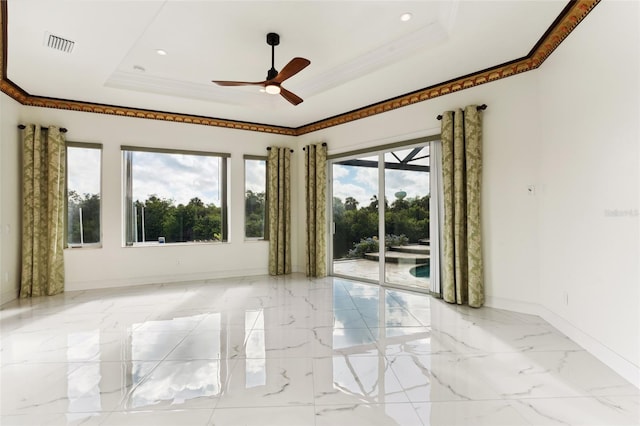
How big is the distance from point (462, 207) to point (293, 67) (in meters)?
2.60

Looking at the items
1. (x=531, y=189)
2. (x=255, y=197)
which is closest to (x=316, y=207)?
(x=255, y=197)

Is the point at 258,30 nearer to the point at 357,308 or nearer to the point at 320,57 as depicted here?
the point at 320,57

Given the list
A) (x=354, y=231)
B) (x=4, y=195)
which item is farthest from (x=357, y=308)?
(x=4, y=195)

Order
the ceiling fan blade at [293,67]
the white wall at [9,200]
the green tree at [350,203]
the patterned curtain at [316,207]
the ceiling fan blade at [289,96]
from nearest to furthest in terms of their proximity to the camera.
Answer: the ceiling fan blade at [293,67] → the ceiling fan blade at [289,96] → the white wall at [9,200] → the green tree at [350,203] → the patterned curtain at [316,207]

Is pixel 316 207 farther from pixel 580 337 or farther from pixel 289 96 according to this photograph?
pixel 580 337

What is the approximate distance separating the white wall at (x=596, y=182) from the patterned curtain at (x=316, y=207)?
10.8 feet

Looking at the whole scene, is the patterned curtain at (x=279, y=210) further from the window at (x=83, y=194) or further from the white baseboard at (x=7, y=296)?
the white baseboard at (x=7, y=296)

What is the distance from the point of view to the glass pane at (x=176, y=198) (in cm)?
521

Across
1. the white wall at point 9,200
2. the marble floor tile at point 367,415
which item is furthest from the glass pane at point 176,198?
the marble floor tile at point 367,415

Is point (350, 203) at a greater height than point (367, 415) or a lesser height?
greater

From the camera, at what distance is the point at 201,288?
495 cm

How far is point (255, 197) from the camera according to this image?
6000 millimetres

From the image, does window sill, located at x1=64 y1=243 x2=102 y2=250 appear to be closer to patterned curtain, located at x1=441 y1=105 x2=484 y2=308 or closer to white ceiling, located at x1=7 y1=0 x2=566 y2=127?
white ceiling, located at x1=7 y1=0 x2=566 y2=127

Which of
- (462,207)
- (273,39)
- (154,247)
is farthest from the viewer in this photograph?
(154,247)
